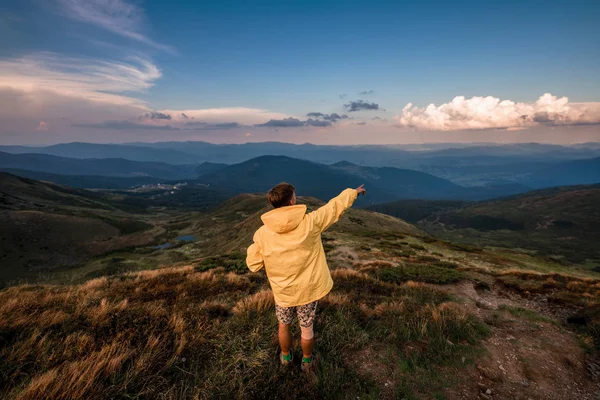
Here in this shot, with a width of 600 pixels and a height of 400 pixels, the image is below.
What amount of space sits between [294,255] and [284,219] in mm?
758

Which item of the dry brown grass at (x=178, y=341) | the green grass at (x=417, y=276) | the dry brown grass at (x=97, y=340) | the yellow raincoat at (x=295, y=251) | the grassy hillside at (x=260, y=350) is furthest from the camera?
the green grass at (x=417, y=276)

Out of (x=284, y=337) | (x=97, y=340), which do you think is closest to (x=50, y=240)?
(x=97, y=340)

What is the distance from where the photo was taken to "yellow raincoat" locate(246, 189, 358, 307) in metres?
4.79

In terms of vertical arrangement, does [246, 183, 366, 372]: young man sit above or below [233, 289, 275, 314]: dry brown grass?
above

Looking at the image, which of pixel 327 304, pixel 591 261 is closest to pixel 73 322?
pixel 327 304

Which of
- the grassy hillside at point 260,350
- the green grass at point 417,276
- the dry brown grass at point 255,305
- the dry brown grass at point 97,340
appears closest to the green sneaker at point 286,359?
the grassy hillside at point 260,350

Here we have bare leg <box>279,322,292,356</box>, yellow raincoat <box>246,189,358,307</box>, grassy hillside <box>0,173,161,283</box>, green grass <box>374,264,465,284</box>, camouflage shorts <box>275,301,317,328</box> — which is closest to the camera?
yellow raincoat <box>246,189,358,307</box>

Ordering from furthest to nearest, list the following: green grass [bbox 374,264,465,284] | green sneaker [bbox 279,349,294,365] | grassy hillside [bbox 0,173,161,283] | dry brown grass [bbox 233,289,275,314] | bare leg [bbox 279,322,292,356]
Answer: grassy hillside [bbox 0,173,161,283]
green grass [bbox 374,264,465,284]
dry brown grass [bbox 233,289,275,314]
green sneaker [bbox 279,349,294,365]
bare leg [bbox 279,322,292,356]

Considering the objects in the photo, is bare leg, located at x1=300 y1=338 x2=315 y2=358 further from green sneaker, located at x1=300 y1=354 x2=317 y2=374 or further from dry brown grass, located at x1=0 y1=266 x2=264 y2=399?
dry brown grass, located at x1=0 y1=266 x2=264 y2=399

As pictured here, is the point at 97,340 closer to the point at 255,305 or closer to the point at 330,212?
the point at 255,305

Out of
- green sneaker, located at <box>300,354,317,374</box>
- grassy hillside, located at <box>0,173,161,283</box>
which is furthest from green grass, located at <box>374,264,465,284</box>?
grassy hillside, located at <box>0,173,161,283</box>

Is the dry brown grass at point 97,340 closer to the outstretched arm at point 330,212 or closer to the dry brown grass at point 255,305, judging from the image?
the dry brown grass at point 255,305

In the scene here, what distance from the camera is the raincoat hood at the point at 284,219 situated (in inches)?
185

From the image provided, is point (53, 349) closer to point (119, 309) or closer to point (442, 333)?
point (119, 309)
